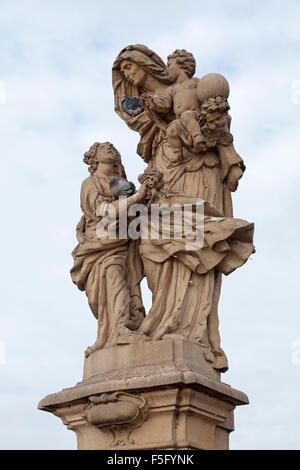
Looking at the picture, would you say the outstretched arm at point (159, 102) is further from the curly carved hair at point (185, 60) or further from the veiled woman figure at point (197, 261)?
the veiled woman figure at point (197, 261)

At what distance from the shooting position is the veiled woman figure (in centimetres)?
998

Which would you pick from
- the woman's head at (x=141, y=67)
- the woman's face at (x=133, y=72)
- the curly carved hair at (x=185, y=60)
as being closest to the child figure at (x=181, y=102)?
the curly carved hair at (x=185, y=60)

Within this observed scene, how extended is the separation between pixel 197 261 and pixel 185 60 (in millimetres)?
2687

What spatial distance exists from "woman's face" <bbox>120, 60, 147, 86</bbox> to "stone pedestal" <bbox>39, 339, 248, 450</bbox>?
349cm

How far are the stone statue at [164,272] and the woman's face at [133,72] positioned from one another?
13 cm

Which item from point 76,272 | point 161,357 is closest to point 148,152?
point 76,272

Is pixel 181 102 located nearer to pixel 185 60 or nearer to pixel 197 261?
pixel 185 60

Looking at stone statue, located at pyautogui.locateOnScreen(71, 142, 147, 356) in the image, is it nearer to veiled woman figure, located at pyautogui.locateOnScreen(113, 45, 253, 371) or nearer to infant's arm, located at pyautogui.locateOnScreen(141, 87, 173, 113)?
veiled woman figure, located at pyautogui.locateOnScreen(113, 45, 253, 371)

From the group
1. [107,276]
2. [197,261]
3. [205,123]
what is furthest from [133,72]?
[197,261]

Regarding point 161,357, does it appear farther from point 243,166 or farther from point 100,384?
point 243,166

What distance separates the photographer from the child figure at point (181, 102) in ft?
34.7

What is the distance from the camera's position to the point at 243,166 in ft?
35.2
